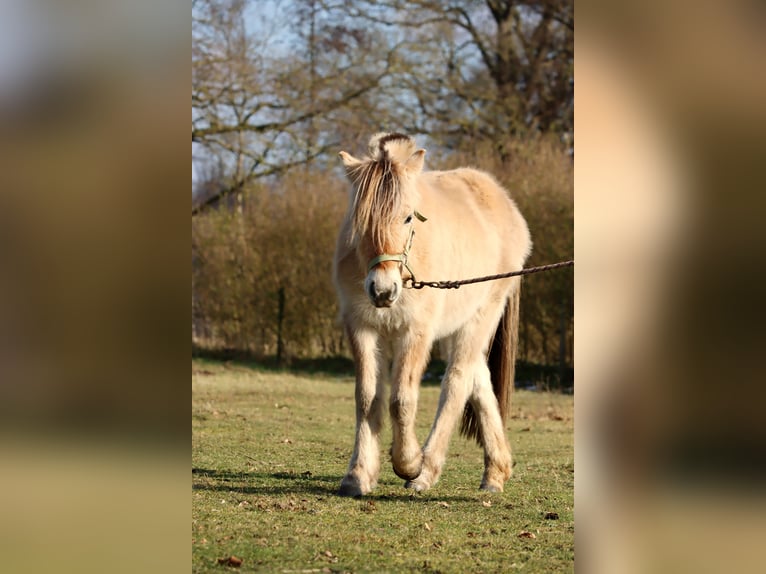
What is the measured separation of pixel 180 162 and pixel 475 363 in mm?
5088

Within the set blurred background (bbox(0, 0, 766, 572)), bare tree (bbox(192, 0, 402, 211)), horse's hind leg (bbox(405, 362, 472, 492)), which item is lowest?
horse's hind leg (bbox(405, 362, 472, 492))

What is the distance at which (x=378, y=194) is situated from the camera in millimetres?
5586

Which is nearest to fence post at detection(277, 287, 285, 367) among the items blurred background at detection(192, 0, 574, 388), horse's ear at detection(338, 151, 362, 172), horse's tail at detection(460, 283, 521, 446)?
blurred background at detection(192, 0, 574, 388)

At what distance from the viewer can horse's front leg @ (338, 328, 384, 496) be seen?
5.85 m

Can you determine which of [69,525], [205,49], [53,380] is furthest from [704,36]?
[205,49]

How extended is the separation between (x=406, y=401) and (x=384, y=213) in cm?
125

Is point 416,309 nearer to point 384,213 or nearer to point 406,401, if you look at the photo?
point 406,401

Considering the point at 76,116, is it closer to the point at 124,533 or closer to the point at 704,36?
the point at 124,533

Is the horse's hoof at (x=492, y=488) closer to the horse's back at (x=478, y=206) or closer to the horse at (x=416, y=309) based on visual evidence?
the horse at (x=416, y=309)

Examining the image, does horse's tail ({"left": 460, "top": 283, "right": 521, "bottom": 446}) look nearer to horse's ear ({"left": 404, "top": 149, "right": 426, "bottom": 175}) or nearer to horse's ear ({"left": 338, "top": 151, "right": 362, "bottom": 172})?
horse's ear ({"left": 404, "top": 149, "right": 426, "bottom": 175})

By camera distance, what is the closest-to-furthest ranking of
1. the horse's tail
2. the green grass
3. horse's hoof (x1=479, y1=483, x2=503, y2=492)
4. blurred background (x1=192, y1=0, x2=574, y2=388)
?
the green grass < horse's hoof (x1=479, y1=483, x2=503, y2=492) < the horse's tail < blurred background (x1=192, y1=0, x2=574, y2=388)

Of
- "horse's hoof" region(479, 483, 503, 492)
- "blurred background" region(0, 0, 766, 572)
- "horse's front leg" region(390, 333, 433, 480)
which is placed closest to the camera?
"blurred background" region(0, 0, 766, 572)

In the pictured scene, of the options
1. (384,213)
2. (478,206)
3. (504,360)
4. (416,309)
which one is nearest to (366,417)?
(416,309)

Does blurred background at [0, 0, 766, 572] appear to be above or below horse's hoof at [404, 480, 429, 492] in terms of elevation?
above
